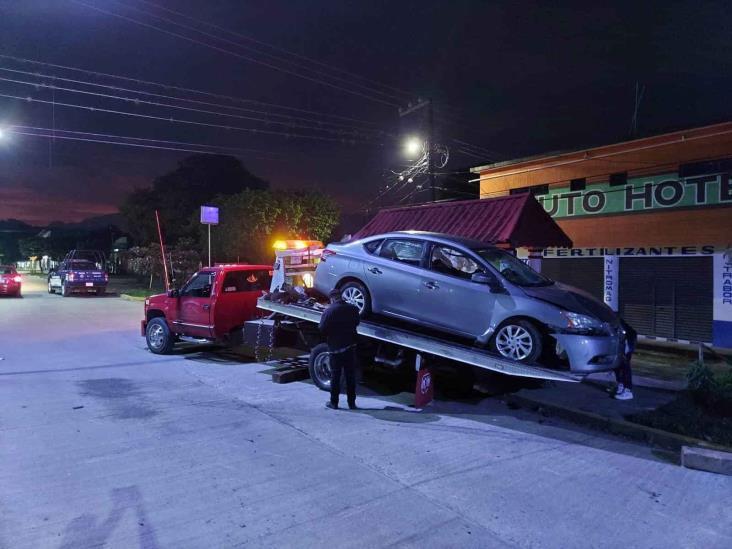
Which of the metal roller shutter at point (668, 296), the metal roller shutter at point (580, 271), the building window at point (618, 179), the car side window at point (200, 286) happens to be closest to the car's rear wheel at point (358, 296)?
the car side window at point (200, 286)

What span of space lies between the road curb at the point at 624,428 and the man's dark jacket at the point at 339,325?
9.06ft

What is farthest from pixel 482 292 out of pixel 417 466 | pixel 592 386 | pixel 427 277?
pixel 592 386

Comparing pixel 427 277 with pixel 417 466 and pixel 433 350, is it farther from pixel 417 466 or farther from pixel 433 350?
pixel 417 466

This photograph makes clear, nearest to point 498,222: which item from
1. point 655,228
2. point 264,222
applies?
point 655,228

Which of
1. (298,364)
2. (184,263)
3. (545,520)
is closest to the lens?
(545,520)

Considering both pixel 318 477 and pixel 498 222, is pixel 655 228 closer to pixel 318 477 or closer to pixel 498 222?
pixel 498 222

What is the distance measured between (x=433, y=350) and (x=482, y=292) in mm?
958

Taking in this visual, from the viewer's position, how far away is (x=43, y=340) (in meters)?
13.1

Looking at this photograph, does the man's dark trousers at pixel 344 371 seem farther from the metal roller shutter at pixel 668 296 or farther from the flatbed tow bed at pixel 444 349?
the metal roller shutter at pixel 668 296

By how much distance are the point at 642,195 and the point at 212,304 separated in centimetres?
1309

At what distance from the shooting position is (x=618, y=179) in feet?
54.9

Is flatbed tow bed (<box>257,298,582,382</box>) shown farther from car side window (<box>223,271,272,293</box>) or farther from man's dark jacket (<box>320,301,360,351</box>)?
car side window (<box>223,271,272,293</box>)

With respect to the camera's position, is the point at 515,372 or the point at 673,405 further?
the point at 673,405

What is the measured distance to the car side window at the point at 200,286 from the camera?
1048 centimetres
